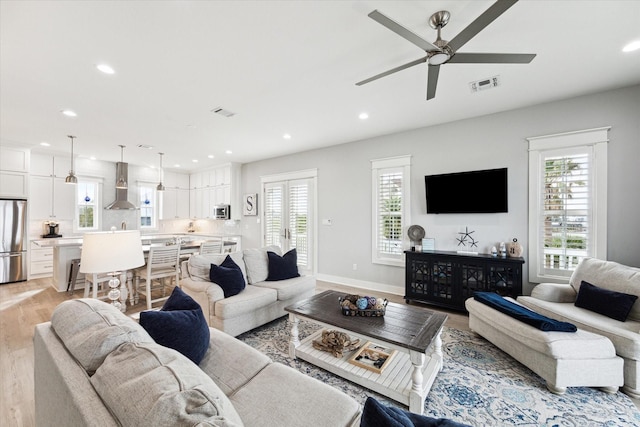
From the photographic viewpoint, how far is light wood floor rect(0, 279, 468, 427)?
6.33 ft

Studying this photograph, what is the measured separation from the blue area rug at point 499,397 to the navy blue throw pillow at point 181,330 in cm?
116

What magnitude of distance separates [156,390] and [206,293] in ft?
7.47

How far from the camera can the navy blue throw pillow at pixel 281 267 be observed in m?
3.74

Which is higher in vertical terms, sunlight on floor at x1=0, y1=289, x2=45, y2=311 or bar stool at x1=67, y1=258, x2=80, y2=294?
bar stool at x1=67, y1=258, x2=80, y2=294

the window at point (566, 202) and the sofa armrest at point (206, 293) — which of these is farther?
the window at point (566, 202)

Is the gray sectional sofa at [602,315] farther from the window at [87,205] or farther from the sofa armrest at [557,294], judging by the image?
the window at [87,205]

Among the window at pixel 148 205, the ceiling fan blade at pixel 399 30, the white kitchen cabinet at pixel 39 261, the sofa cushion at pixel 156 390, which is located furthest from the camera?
the window at pixel 148 205

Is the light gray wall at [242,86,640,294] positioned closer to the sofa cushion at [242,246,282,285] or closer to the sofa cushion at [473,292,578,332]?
the sofa cushion at [473,292,578,332]

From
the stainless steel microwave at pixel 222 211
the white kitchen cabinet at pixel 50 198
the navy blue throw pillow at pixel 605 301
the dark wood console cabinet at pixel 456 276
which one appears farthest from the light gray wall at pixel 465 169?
→ the white kitchen cabinet at pixel 50 198

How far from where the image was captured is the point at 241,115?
12.8 ft

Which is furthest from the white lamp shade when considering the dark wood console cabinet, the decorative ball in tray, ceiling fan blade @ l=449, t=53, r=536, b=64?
the dark wood console cabinet

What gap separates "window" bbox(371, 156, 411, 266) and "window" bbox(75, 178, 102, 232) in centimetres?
694

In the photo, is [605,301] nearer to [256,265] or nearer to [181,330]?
[181,330]

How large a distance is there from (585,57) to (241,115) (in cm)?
387
